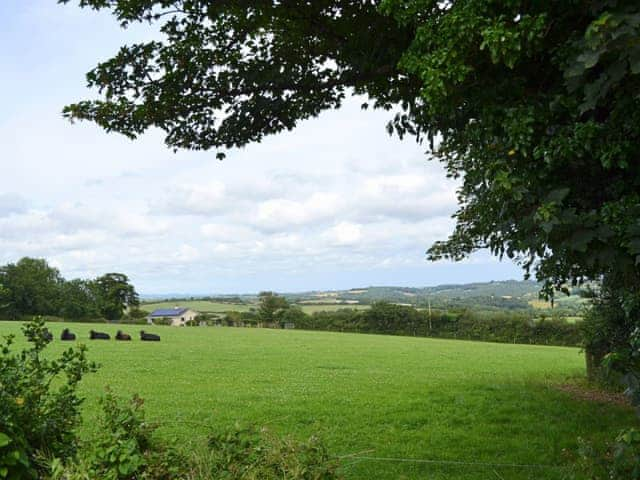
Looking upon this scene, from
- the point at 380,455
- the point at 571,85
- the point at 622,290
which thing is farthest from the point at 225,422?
the point at 571,85

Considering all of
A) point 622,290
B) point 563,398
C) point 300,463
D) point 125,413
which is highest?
point 622,290

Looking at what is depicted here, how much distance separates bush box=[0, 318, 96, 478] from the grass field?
0.71m

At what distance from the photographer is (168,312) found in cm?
8994

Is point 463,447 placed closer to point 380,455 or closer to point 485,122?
point 380,455

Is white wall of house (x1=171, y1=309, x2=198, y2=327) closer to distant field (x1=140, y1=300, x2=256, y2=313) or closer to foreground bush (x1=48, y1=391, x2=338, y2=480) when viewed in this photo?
distant field (x1=140, y1=300, x2=256, y2=313)

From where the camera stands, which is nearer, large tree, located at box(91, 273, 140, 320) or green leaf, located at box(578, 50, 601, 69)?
green leaf, located at box(578, 50, 601, 69)

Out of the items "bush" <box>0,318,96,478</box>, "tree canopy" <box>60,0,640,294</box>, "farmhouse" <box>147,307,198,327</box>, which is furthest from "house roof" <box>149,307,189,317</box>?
"bush" <box>0,318,96,478</box>

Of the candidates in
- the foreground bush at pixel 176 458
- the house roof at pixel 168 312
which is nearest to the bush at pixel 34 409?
the foreground bush at pixel 176 458

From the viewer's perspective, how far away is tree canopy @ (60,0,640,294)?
384cm

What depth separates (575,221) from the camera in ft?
12.5

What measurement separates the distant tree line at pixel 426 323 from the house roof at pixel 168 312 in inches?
468

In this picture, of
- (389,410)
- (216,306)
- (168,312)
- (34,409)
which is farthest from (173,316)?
(34,409)

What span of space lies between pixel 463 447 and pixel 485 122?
6064 mm

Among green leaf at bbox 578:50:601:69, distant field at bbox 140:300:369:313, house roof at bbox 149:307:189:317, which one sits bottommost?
house roof at bbox 149:307:189:317
